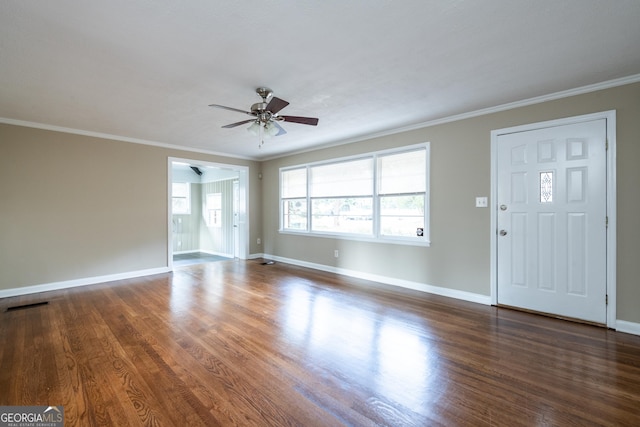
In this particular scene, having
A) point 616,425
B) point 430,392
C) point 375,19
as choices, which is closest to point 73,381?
point 430,392

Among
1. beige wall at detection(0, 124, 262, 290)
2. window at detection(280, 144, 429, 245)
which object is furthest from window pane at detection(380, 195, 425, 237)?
beige wall at detection(0, 124, 262, 290)

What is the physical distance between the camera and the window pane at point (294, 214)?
636 centimetres

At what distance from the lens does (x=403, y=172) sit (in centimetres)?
462

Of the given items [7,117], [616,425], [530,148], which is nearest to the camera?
[616,425]

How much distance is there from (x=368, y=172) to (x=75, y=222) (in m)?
4.84

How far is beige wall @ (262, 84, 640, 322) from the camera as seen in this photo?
288 centimetres

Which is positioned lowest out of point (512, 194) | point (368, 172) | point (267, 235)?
point (267, 235)

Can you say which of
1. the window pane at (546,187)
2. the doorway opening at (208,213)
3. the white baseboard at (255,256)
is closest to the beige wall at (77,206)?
the doorway opening at (208,213)

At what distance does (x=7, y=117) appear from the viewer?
4020 mm

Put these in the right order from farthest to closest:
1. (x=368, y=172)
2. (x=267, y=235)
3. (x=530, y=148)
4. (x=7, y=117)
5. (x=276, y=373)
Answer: (x=267, y=235) < (x=368, y=172) < (x=7, y=117) < (x=530, y=148) < (x=276, y=373)

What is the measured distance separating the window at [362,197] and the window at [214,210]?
96.7 inches

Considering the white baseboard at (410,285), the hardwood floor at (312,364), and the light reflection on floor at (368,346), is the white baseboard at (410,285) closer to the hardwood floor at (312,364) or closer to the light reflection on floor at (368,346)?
the hardwood floor at (312,364)

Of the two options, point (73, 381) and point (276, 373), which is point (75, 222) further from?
point (276, 373)

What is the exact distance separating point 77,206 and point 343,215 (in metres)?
4.42
